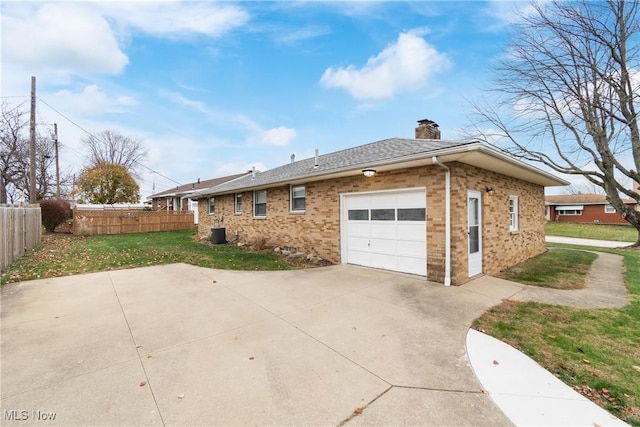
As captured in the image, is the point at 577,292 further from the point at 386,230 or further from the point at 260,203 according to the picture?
the point at 260,203

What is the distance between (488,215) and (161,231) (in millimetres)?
20784

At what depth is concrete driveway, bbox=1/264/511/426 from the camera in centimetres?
235

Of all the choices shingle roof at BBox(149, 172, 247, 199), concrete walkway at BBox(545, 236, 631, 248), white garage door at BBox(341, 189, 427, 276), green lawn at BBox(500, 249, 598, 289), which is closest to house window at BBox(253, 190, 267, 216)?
white garage door at BBox(341, 189, 427, 276)

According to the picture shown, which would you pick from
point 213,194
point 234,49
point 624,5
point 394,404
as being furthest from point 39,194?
point 624,5

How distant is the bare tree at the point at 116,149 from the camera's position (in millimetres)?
32562

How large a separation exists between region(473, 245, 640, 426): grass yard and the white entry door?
6.23ft

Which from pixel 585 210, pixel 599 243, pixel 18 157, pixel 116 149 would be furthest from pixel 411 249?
pixel 116 149

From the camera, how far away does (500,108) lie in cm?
1244

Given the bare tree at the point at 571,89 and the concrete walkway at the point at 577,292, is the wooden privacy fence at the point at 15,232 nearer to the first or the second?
the concrete walkway at the point at 577,292

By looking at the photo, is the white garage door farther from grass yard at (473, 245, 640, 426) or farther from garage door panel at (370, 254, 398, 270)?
grass yard at (473, 245, 640, 426)

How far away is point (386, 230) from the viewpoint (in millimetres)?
7578

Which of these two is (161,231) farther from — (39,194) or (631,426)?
(631,426)

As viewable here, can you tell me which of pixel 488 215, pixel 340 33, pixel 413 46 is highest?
pixel 340 33

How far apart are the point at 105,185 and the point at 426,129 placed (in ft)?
99.6
